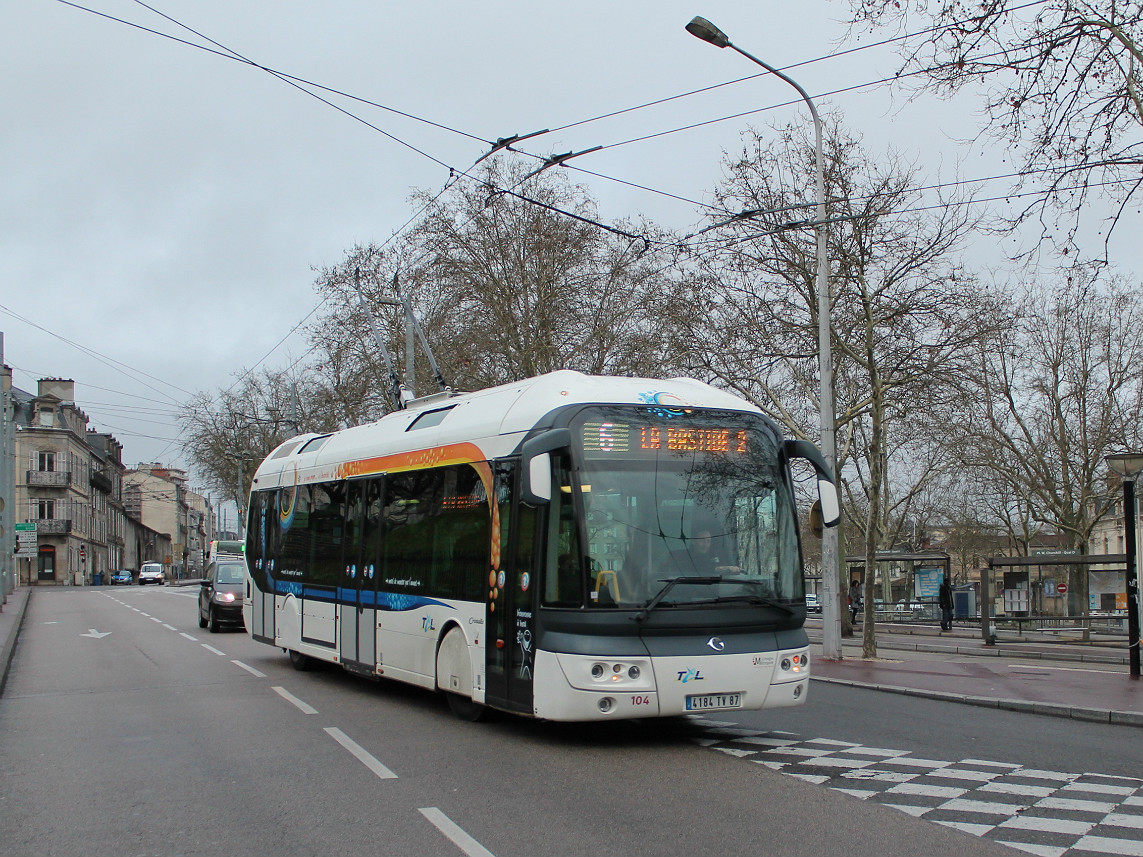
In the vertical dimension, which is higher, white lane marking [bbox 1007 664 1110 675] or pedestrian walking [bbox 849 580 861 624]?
white lane marking [bbox 1007 664 1110 675]

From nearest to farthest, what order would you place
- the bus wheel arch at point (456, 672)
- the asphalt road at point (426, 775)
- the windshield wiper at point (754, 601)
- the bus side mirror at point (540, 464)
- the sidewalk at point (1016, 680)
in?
the asphalt road at point (426, 775) → the bus side mirror at point (540, 464) → the windshield wiper at point (754, 601) → the bus wheel arch at point (456, 672) → the sidewalk at point (1016, 680)

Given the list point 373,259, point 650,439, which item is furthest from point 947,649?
point 373,259

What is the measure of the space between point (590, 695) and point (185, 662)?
35.6 feet

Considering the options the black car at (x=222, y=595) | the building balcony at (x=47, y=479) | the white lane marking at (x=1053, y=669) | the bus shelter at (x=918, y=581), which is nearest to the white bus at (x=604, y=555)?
the white lane marking at (x=1053, y=669)

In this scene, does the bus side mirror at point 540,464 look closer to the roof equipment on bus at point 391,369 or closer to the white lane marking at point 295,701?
the white lane marking at point 295,701

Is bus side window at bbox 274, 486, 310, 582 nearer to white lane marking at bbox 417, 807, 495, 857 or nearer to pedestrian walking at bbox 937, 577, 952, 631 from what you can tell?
white lane marking at bbox 417, 807, 495, 857

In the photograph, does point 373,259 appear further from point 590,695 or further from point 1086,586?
point 590,695

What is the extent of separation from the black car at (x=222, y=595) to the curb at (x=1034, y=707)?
14.9 m

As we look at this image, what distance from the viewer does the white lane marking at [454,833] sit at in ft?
19.1

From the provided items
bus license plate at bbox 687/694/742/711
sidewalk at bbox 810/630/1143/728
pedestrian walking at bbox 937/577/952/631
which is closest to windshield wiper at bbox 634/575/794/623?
bus license plate at bbox 687/694/742/711

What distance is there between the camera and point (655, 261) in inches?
1325

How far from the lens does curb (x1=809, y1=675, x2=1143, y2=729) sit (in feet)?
38.0

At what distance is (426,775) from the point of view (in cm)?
788

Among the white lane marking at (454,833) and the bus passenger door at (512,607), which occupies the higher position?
the bus passenger door at (512,607)
